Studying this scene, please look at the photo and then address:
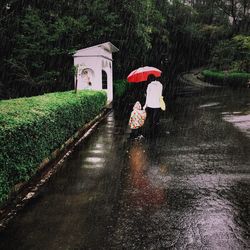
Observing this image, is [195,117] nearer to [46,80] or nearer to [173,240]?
[46,80]

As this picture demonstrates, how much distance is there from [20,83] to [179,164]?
13309 mm

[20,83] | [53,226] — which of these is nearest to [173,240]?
[53,226]

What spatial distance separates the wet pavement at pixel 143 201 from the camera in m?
4.10

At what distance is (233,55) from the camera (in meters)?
43.2

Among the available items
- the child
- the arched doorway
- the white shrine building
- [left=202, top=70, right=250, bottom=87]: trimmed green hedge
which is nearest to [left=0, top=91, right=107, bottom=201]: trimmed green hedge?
the child

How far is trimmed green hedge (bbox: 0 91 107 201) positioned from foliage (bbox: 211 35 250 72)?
1260 inches

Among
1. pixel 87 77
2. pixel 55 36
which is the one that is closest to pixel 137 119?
pixel 55 36

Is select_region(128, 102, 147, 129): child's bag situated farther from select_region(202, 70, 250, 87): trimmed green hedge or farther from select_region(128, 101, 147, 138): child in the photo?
select_region(202, 70, 250, 87): trimmed green hedge

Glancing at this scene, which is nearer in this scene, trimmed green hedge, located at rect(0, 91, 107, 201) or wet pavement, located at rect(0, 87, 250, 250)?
wet pavement, located at rect(0, 87, 250, 250)

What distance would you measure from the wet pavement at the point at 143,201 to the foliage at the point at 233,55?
1244 inches

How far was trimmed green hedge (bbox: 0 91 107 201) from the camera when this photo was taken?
5.15m

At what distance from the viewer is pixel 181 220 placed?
4578 mm

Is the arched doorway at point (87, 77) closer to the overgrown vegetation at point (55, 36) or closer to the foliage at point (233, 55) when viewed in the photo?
the overgrown vegetation at point (55, 36)

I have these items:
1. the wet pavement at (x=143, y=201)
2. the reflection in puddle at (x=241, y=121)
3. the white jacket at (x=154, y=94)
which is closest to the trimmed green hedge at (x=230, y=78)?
the reflection in puddle at (x=241, y=121)
